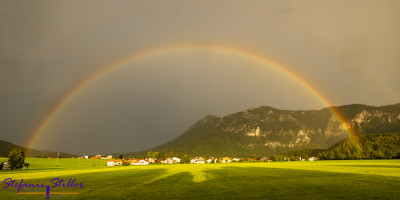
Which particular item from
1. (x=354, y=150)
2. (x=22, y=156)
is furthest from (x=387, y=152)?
(x=22, y=156)

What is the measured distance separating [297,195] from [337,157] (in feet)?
624

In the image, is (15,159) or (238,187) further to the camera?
(15,159)

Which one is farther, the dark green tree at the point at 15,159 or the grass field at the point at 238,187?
the dark green tree at the point at 15,159

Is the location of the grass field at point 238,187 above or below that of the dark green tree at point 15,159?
below

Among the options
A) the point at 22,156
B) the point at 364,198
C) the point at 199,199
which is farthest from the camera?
the point at 22,156

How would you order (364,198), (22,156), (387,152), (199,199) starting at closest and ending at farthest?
(364,198)
(199,199)
(22,156)
(387,152)

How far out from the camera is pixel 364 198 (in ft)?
57.6

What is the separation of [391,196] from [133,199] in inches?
768

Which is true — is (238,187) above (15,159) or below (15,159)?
below

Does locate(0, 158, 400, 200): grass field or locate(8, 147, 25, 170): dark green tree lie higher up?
locate(8, 147, 25, 170): dark green tree

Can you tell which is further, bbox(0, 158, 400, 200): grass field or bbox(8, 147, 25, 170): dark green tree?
bbox(8, 147, 25, 170): dark green tree

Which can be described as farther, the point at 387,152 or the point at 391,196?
the point at 387,152

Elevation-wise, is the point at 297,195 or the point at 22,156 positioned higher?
the point at 22,156

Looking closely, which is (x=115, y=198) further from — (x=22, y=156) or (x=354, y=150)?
(x=354, y=150)
